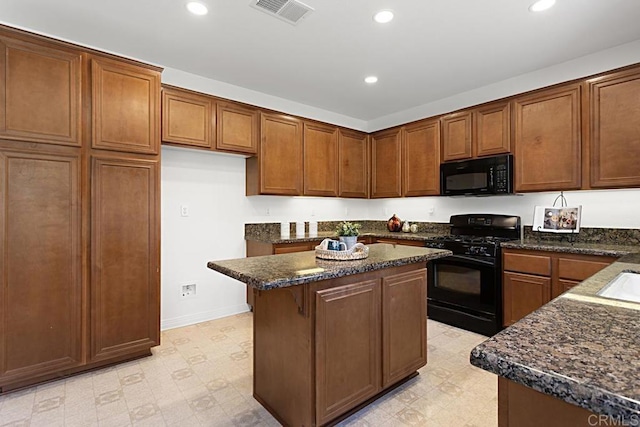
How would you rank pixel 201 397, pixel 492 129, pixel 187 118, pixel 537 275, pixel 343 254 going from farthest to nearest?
pixel 492 129, pixel 187 118, pixel 537 275, pixel 201 397, pixel 343 254

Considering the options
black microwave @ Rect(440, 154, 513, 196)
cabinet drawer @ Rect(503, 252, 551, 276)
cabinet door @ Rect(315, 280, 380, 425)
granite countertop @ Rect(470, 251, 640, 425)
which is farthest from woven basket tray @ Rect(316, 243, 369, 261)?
black microwave @ Rect(440, 154, 513, 196)

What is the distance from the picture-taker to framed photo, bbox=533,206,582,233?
2996mm

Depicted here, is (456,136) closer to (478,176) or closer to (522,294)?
(478,176)

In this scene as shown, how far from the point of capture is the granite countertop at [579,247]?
2447 mm

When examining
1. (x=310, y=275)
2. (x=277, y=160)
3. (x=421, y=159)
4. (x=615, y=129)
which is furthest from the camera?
(x=421, y=159)

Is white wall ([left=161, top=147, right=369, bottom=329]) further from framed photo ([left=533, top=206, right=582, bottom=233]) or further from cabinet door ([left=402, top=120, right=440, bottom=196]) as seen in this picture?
framed photo ([left=533, top=206, right=582, bottom=233])

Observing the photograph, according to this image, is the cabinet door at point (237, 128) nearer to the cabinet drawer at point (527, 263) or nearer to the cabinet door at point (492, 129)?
the cabinet door at point (492, 129)

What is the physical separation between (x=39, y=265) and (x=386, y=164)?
12.8ft

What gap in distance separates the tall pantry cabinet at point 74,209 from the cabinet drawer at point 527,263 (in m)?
3.16

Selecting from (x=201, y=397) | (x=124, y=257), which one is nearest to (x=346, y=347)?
(x=201, y=397)

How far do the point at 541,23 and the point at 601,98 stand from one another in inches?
37.3

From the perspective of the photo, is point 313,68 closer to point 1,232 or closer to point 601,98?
point 601,98

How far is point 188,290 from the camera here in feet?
11.5

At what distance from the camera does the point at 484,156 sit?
3.51 m
